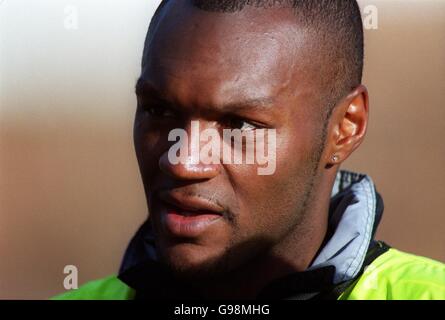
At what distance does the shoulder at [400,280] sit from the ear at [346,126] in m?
0.30

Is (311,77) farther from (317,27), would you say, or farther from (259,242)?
(259,242)

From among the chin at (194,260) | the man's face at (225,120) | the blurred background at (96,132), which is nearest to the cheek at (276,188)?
the man's face at (225,120)

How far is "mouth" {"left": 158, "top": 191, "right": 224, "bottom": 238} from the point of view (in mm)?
1783

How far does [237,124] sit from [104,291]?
749 mm

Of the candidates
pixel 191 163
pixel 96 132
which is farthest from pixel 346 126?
pixel 96 132

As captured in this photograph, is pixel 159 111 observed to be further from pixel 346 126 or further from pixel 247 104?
pixel 346 126

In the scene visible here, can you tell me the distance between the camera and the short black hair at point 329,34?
1881 millimetres

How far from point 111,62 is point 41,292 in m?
1.39

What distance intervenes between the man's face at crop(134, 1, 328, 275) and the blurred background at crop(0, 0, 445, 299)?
2.21 meters

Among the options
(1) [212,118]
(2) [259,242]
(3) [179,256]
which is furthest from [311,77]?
(3) [179,256]

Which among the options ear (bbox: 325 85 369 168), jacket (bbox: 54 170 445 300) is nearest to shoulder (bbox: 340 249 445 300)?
jacket (bbox: 54 170 445 300)

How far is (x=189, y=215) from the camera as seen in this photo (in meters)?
1.81
